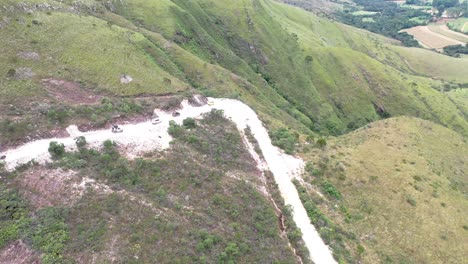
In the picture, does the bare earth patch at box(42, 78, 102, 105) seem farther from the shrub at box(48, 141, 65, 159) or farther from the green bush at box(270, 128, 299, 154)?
the green bush at box(270, 128, 299, 154)

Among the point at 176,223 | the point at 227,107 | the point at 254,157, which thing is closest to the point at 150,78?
the point at 227,107

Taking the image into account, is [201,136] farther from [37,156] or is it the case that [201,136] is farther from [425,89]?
[425,89]

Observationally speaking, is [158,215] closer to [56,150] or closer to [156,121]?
[56,150]

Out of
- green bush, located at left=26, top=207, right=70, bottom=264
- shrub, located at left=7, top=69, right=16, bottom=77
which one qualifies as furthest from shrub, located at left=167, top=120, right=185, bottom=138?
shrub, located at left=7, top=69, right=16, bottom=77

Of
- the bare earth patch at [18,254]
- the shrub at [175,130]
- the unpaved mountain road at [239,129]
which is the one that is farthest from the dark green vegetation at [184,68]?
the bare earth patch at [18,254]

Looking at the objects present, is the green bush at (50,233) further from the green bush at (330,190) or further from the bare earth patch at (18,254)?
the green bush at (330,190)
